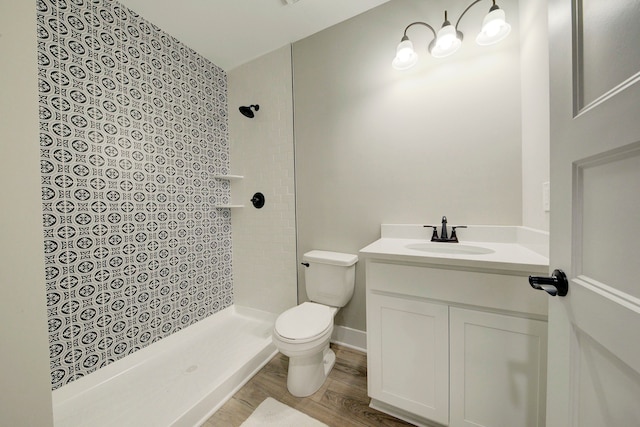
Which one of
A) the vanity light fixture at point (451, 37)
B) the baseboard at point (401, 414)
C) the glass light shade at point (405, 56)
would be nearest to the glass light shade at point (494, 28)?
the vanity light fixture at point (451, 37)

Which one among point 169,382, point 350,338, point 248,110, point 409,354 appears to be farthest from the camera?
point 248,110

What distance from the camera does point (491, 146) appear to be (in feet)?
4.04

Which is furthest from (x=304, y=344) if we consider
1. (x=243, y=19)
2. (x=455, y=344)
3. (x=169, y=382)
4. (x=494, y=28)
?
(x=243, y=19)

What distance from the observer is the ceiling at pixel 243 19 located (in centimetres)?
147

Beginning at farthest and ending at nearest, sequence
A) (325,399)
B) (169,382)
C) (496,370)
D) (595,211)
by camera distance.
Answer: (169,382), (325,399), (496,370), (595,211)

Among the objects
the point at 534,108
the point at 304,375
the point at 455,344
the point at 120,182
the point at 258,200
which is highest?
the point at 534,108

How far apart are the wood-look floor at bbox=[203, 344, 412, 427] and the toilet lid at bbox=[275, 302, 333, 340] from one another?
0.40 meters

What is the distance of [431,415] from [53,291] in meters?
2.03

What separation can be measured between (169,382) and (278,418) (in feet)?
2.51

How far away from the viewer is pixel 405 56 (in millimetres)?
1290

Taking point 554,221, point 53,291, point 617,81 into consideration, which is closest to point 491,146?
point 554,221

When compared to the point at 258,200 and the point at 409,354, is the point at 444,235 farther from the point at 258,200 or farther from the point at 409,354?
the point at 258,200

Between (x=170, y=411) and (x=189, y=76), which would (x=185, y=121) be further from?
(x=170, y=411)

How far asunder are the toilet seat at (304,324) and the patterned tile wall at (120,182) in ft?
3.43
